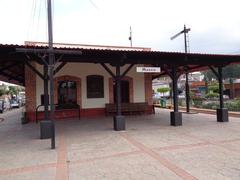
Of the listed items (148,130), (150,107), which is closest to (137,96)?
(150,107)

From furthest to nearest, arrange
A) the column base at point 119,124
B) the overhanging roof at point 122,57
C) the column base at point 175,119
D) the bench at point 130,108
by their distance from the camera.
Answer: the bench at point 130,108 → the column base at point 175,119 → the column base at point 119,124 → the overhanging roof at point 122,57

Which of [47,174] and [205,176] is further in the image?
[47,174]

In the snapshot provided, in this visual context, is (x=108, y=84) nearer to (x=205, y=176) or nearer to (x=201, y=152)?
(x=201, y=152)

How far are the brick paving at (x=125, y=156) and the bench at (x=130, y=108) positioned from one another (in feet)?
16.5

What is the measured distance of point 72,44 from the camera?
667 inches

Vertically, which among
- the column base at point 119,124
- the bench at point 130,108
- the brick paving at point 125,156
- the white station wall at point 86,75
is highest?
the white station wall at point 86,75

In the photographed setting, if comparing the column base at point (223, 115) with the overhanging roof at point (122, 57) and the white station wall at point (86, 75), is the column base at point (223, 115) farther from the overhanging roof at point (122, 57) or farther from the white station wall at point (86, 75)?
the white station wall at point (86, 75)

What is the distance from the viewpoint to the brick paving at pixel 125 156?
14.6 feet

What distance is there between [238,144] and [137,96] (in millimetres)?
8474

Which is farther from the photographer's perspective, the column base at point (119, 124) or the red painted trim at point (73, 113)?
the red painted trim at point (73, 113)

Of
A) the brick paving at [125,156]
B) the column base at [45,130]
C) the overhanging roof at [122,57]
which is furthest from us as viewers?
the column base at [45,130]

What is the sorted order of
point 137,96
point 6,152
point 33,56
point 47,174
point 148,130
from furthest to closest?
1. point 137,96
2. point 148,130
3. point 33,56
4. point 6,152
5. point 47,174

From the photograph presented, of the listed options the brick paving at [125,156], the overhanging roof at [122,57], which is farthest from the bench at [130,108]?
the brick paving at [125,156]

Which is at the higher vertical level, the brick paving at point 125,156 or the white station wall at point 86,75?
the white station wall at point 86,75
